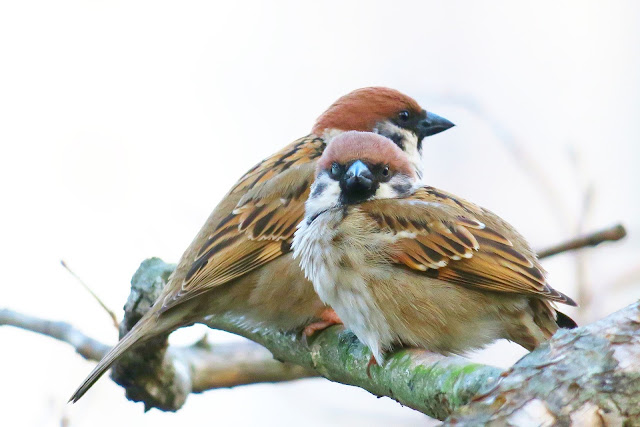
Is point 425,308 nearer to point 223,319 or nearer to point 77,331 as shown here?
point 223,319

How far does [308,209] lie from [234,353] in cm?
97

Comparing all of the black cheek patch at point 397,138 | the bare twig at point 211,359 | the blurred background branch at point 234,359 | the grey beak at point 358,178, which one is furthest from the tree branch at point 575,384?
the black cheek patch at point 397,138

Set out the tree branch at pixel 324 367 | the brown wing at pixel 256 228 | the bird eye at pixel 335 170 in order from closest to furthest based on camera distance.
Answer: the tree branch at pixel 324 367 → the bird eye at pixel 335 170 → the brown wing at pixel 256 228

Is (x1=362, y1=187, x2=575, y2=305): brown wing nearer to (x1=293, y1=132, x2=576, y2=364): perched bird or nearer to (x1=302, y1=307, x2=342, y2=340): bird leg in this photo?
(x1=293, y1=132, x2=576, y2=364): perched bird

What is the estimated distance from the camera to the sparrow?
311 centimetres

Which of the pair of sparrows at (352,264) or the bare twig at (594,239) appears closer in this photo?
the pair of sparrows at (352,264)

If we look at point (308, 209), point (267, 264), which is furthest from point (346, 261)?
point (267, 264)

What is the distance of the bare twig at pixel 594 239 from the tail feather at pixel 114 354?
1.51 metres

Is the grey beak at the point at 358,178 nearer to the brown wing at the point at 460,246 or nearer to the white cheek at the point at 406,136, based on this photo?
the brown wing at the point at 460,246

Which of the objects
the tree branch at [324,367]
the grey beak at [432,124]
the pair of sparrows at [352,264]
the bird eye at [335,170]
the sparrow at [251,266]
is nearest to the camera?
the tree branch at [324,367]

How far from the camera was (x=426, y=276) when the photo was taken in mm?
2590

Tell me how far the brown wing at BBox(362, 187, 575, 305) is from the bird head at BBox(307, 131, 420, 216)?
82mm

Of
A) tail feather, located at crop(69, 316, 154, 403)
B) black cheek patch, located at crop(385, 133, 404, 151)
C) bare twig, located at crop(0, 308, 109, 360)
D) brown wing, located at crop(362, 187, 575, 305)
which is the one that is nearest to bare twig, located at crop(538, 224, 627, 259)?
brown wing, located at crop(362, 187, 575, 305)

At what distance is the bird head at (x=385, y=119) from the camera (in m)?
3.93
